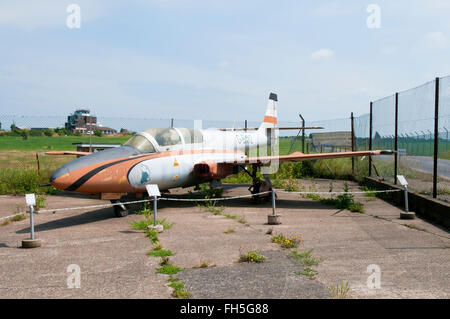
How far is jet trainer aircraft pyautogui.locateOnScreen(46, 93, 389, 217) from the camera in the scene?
770 cm

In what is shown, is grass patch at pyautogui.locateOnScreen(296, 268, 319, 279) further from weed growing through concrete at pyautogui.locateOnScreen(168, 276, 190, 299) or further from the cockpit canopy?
the cockpit canopy

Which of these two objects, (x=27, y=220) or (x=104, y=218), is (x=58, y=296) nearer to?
(x=104, y=218)

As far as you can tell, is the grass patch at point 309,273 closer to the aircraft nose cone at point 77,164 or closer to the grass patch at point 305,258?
the grass patch at point 305,258

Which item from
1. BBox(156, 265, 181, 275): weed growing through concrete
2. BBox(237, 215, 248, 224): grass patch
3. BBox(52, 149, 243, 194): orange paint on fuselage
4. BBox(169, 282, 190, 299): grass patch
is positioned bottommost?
BBox(237, 215, 248, 224): grass patch

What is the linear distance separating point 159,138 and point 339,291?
6559 mm

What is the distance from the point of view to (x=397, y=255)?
5.47 m

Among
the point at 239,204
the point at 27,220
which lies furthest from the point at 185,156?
the point at 27,220

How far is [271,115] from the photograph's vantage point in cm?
1639

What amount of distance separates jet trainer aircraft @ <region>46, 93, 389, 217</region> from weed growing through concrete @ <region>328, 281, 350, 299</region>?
553cm
